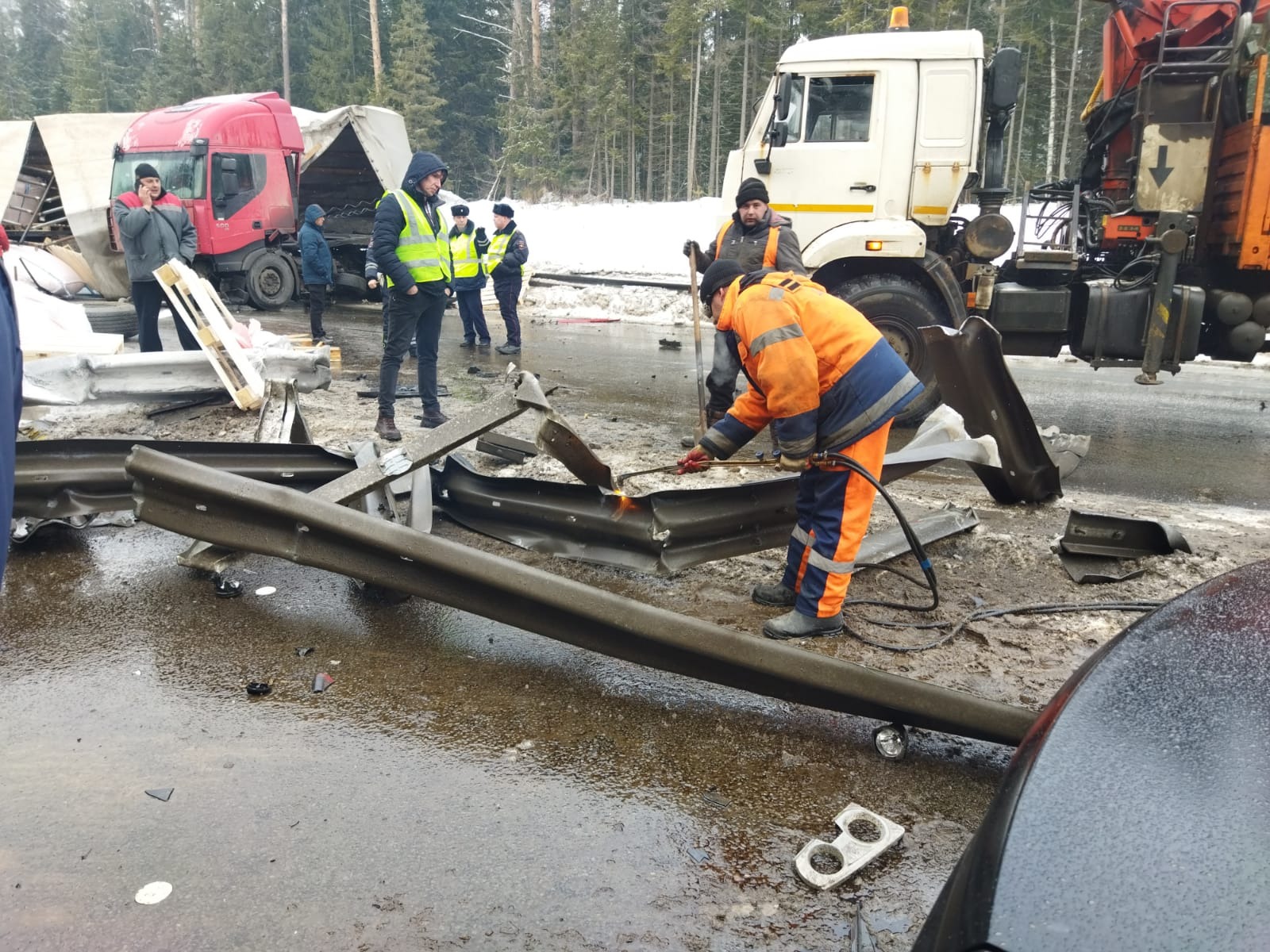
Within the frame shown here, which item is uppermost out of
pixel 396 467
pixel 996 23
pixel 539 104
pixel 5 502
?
pixel 996 23

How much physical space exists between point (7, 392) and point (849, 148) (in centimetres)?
711

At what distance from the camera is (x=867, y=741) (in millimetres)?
2926

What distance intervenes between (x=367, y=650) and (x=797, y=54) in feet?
21.2

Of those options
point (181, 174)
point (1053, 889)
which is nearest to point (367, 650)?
point (1053, 889)

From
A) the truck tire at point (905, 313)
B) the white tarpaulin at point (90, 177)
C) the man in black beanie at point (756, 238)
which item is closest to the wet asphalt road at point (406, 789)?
the man in black beanie at point (756, 238)

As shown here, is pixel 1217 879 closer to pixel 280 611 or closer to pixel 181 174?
pixel 280 611

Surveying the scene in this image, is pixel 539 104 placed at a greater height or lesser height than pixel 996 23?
lesser

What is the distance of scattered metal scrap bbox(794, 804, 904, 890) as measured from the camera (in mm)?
2289

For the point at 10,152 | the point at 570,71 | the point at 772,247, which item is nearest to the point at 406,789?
the point at 772,247

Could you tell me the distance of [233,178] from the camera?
14164 mm

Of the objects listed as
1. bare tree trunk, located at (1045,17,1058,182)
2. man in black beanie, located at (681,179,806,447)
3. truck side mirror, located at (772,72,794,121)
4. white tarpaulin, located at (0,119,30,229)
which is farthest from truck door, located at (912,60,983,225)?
bare tree trunk, located at (1045,17,1058,182)

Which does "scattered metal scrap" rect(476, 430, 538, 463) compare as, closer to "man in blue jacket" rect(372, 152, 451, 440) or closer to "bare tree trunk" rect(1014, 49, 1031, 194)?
"man in blue jacket" rect(372, 152, 451, 440)

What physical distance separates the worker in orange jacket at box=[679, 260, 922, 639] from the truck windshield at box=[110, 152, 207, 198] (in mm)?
13131

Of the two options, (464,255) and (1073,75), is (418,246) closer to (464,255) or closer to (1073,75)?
(464,255)
